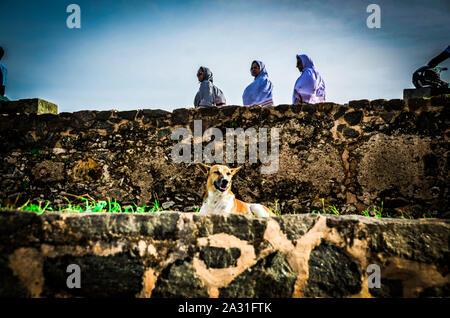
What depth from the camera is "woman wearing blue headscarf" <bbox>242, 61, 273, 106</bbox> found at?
7.02 m

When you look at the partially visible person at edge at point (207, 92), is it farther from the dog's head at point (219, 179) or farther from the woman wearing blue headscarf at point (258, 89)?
the dog's head at point (219, 179)

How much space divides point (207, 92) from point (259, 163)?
317 cm

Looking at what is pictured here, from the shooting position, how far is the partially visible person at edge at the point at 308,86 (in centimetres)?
650

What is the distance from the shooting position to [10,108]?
5.99 metres

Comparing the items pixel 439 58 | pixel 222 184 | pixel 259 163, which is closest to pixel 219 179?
pixel 222 184

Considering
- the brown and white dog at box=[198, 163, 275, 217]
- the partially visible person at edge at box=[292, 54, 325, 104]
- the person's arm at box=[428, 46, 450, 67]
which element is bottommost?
the brown and white dog at box=[198, 163, 275, 217]

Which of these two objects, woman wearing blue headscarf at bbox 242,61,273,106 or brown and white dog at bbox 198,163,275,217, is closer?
brown and white dog at bbox 198,163,275,217

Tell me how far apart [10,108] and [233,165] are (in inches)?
183

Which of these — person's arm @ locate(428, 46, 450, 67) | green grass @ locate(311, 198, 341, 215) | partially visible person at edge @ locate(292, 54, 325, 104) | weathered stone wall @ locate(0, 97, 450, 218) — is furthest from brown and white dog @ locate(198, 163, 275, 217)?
person's arm @ locate(428, 46, 450, 67)

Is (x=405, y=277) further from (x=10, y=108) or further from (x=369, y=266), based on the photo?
→ (x=10, y=108)

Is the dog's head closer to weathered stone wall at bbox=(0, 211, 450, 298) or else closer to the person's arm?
weathered stone wall at bbox=(0, 211, 450, 298)

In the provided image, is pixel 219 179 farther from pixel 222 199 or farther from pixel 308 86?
pixel 308 86

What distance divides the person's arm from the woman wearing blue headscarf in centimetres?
376
